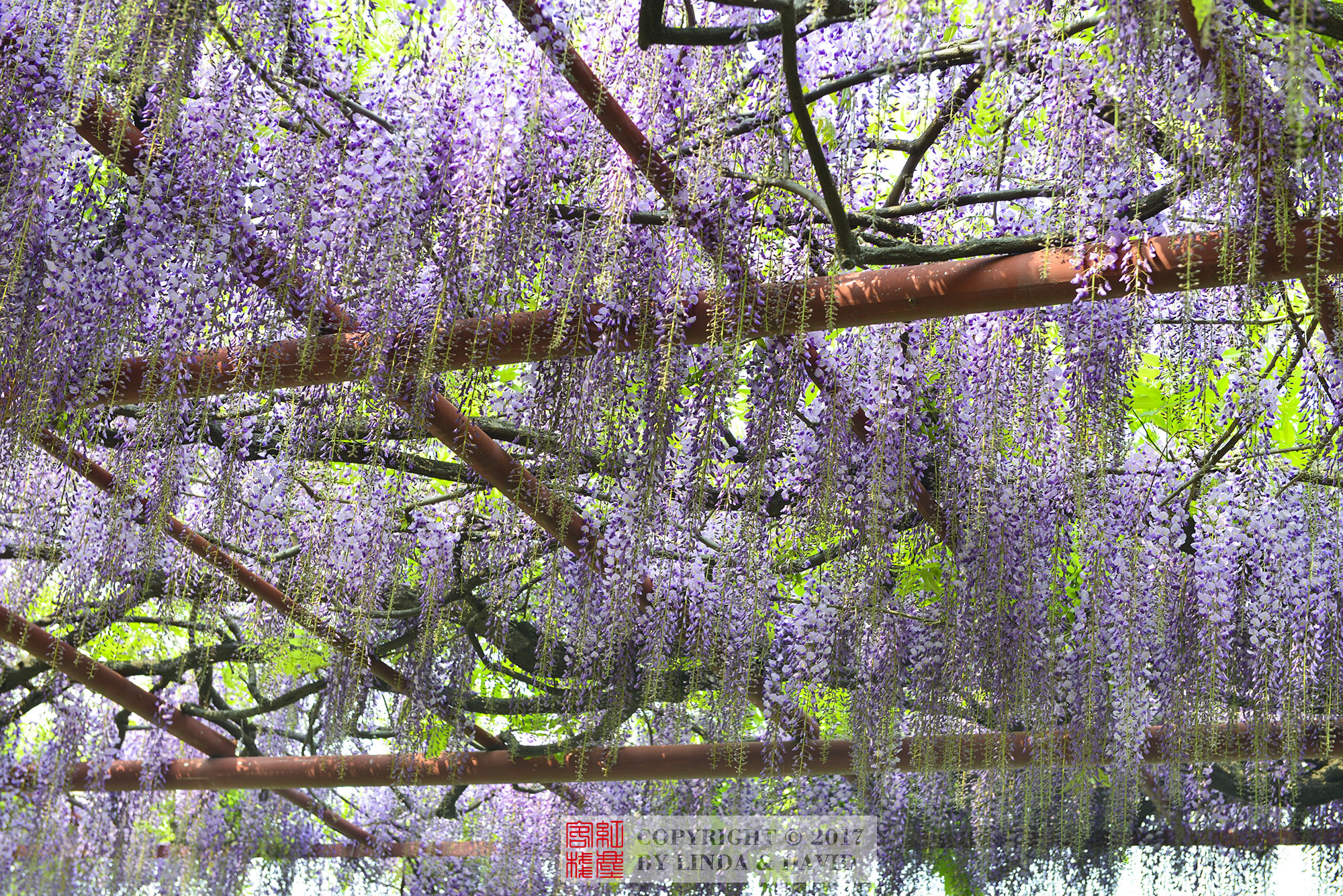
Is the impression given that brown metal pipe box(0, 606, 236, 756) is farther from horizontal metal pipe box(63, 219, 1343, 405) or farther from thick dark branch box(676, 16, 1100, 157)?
thick dark branch box(676, 16, 1100, 157)

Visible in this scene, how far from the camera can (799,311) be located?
2898 millimetres

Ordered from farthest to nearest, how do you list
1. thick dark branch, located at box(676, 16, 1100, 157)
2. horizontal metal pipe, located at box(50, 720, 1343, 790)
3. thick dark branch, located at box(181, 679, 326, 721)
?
thick dark branch, located at box(181, 679, 326, 721) < horizontal metal pipe, located at box(50, 720, 1343, 790) < thick dark branch, located at box(676, 16, 1100, 157)

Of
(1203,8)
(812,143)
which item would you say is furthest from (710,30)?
(1203,8)

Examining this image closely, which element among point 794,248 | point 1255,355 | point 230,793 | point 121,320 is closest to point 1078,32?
point 794,248

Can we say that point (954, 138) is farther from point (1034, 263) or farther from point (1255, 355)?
point (1255, 355)

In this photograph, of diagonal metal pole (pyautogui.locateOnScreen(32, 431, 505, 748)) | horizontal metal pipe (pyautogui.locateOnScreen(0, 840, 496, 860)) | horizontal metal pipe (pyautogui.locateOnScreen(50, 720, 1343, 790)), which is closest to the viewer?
diagonal metal pole (pyautogui.locateOnScreen(32, 431, 505, 748))

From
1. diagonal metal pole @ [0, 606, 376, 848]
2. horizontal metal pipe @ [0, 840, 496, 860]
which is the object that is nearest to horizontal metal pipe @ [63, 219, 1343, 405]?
diagonal metal pole @ [0, 606, 376, 848]

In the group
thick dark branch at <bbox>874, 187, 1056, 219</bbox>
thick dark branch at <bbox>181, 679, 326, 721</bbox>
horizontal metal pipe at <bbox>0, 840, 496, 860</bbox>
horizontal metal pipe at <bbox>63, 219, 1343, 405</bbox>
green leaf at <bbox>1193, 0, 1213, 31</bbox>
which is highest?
thick dark branch at <bbox>874, 187, 1056, 219</bbox>

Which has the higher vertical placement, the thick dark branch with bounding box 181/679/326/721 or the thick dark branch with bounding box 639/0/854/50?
the thick dark branch with bounding box 639/0/854/50

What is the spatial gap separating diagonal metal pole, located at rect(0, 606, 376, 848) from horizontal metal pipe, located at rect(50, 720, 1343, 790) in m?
0.15

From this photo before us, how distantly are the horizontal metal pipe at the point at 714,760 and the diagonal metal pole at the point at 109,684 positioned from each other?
15cm

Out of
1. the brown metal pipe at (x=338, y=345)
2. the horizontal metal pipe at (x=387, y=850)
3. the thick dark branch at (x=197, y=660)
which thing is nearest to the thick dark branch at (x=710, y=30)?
the brown metal pipe at (x=338, y=345)

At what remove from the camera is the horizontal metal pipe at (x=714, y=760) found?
476cm

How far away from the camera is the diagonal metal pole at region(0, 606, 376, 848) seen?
5.38m
